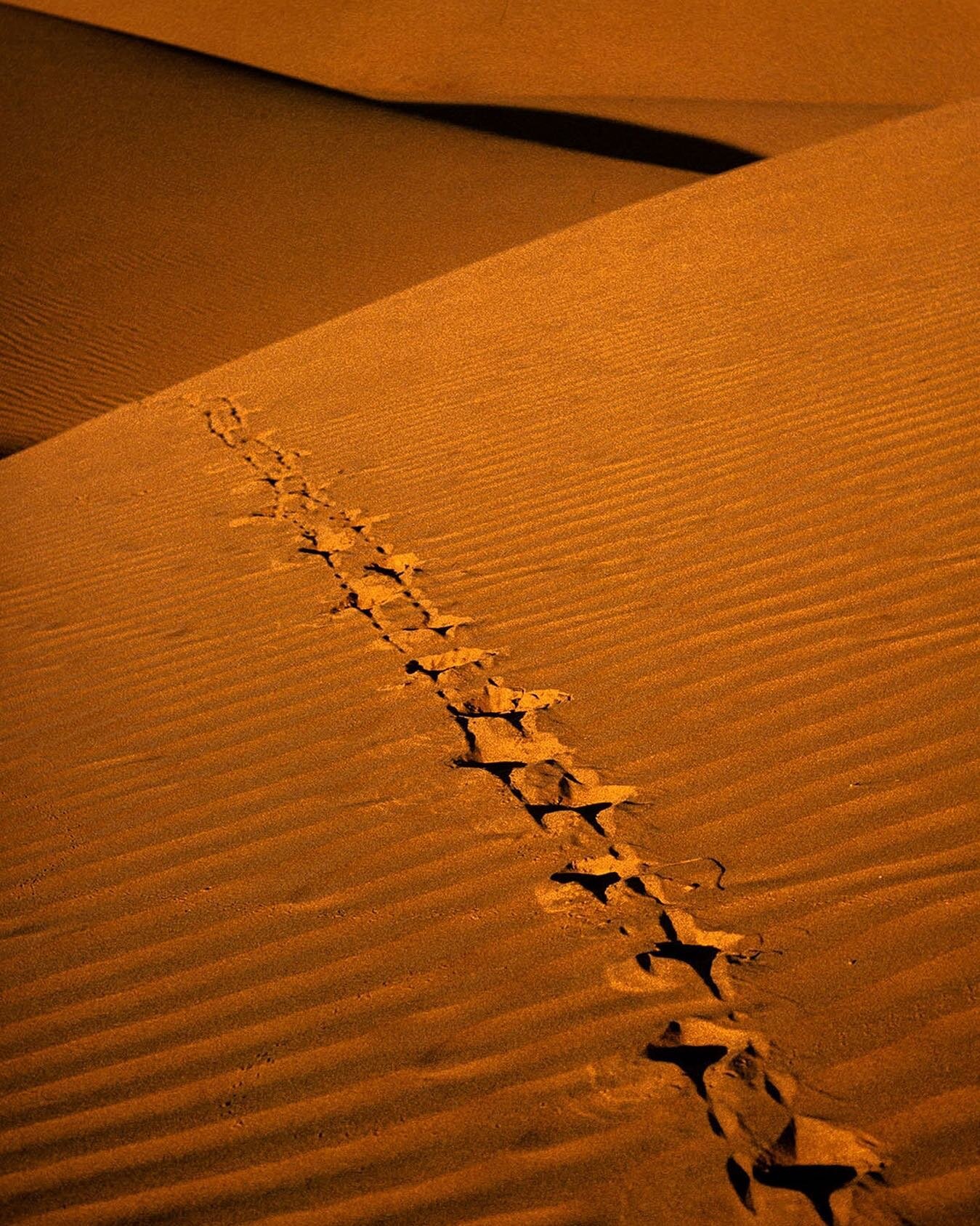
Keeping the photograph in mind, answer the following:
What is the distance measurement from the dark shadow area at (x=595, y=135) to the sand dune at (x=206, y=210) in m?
0.64

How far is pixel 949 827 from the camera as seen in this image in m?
2.80

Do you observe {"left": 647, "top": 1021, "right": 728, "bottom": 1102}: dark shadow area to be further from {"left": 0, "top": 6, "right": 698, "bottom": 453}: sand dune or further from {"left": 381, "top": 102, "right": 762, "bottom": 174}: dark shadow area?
{"left": 381, "top": 102, "right": 762, "bottom": 174}: dark shadow area

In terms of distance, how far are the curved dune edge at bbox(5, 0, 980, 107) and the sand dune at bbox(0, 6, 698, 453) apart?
4.56 meters

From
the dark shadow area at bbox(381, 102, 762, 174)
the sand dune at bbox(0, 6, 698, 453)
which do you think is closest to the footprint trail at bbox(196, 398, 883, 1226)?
the sand dune at bbox(0, 6, 698, 453)

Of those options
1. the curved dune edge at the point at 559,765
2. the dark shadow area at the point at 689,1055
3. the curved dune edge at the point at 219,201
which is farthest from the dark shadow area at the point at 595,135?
the dark shadow area at the point at 689,1055

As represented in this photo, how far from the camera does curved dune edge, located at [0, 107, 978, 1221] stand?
2326 mm

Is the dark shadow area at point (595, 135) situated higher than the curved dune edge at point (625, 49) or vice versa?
the curved dune edge at point (625, 49)

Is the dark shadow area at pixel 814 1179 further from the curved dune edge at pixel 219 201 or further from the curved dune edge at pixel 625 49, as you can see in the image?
the curved dune edge at pixel 625 49

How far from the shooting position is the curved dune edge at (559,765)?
2.33m

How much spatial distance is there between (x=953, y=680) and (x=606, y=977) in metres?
1.47

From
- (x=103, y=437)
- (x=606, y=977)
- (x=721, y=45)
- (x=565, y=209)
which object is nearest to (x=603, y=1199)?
(x=606, y=977)

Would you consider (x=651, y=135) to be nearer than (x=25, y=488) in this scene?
No

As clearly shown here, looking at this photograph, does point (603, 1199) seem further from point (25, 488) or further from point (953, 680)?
point (25, 488)

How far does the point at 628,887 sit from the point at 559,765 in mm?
614
